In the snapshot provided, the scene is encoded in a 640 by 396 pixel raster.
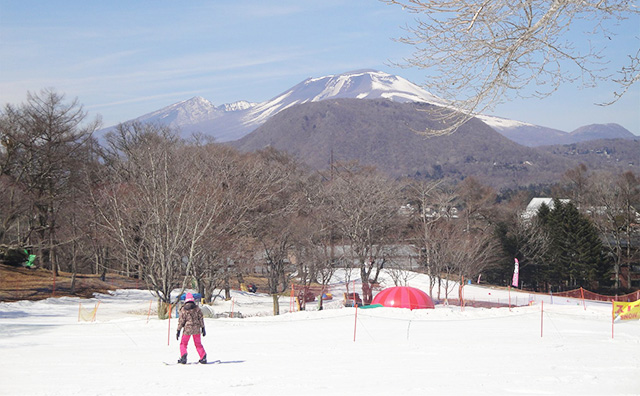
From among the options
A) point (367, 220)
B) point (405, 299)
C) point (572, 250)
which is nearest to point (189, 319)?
point (405, 299)

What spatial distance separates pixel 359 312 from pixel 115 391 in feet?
54.5

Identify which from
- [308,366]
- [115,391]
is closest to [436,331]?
[308,366]

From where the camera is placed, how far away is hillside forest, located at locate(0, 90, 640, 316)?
85.8 feet

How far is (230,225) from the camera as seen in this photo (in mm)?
31953

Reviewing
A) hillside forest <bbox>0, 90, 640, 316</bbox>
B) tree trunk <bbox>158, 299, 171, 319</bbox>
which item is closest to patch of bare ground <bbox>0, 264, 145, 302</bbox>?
hillside forest <bbox>0, 90, 640, 316</bbox>

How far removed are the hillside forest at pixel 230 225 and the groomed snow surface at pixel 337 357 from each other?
5.27 meters

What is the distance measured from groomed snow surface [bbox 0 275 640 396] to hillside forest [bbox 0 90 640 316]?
5.27 m

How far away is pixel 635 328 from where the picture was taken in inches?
823

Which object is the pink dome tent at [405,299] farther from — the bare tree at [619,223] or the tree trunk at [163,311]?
the bare tree at [619,223]

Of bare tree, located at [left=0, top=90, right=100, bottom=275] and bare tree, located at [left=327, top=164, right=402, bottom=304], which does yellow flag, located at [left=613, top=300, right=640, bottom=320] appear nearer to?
bare tree, located at [left=327, top=164, right=402, bottom=304]

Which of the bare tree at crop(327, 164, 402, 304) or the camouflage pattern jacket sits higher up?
the bare tree at crop(327, 164, 402, 304)

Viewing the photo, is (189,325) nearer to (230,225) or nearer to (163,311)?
(163,311)

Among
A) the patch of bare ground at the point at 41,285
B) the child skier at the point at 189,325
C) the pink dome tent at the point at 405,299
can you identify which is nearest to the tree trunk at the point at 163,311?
the child skier at the point at 189,325

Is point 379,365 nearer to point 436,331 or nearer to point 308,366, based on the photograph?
point 308,366
